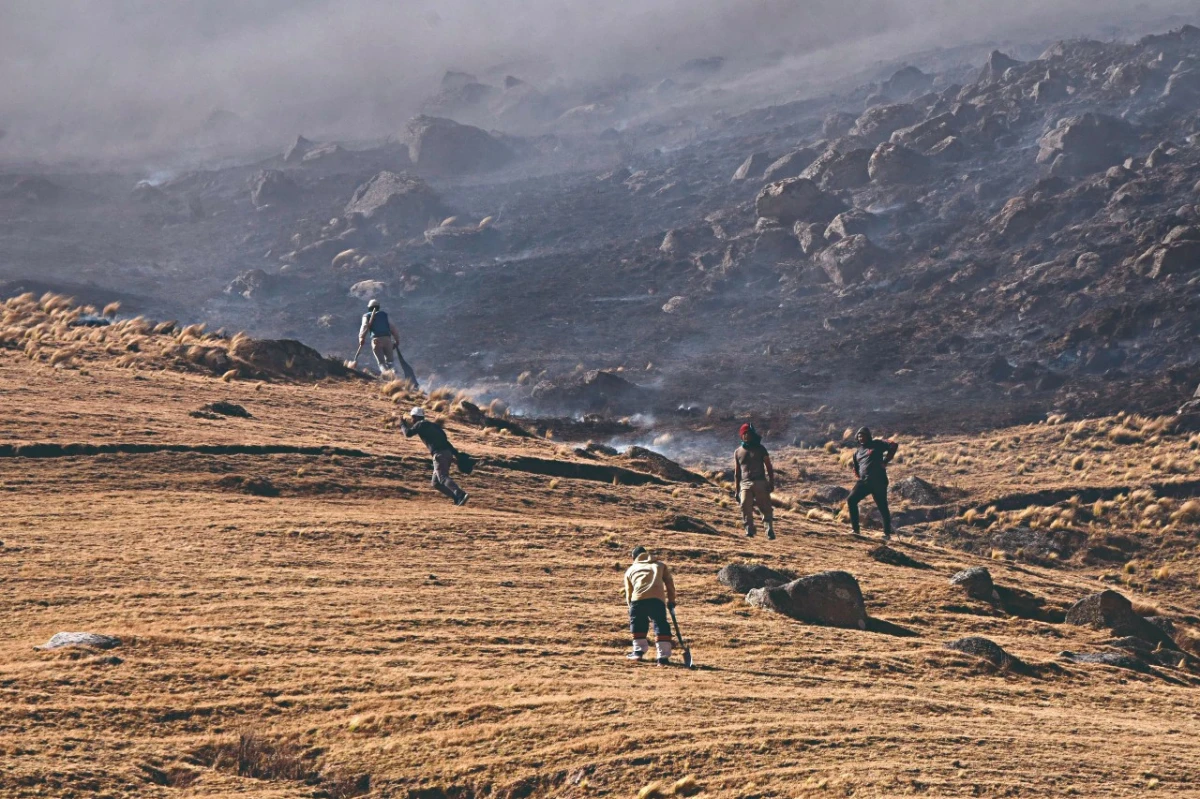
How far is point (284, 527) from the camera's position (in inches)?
688

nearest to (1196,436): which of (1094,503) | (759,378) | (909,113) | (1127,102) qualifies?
(1094,503)

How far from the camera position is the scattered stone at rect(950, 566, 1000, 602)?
18.3 metres

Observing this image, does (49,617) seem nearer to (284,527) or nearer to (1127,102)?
(284,527)

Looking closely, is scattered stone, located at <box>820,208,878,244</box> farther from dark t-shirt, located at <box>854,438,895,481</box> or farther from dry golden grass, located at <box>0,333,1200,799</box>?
dry golden grass, located at <box>0,333,1200,799</box>

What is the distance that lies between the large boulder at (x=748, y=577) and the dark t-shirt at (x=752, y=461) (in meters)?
3.28

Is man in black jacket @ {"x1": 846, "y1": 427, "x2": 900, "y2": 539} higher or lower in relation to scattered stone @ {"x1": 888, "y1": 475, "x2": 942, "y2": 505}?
higher

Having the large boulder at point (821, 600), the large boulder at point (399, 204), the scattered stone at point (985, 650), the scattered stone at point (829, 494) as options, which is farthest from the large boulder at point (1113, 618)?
the large boulder at point (399, 204)

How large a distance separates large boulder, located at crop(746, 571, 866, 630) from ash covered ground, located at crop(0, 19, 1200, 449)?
36.6 metres

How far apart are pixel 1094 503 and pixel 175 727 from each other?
33293 mm

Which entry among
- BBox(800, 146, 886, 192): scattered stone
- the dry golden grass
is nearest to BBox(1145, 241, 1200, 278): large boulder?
BBox(800, 146, 886, 192): scattered stone

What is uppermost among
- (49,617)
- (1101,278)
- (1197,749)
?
(1101,278)

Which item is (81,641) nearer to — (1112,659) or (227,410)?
(1112,659)

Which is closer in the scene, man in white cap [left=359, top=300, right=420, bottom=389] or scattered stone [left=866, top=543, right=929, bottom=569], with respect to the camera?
scattered stone [left=866, top=543, right=929, bottom=569]

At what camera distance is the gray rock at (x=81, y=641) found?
11.5 metres
